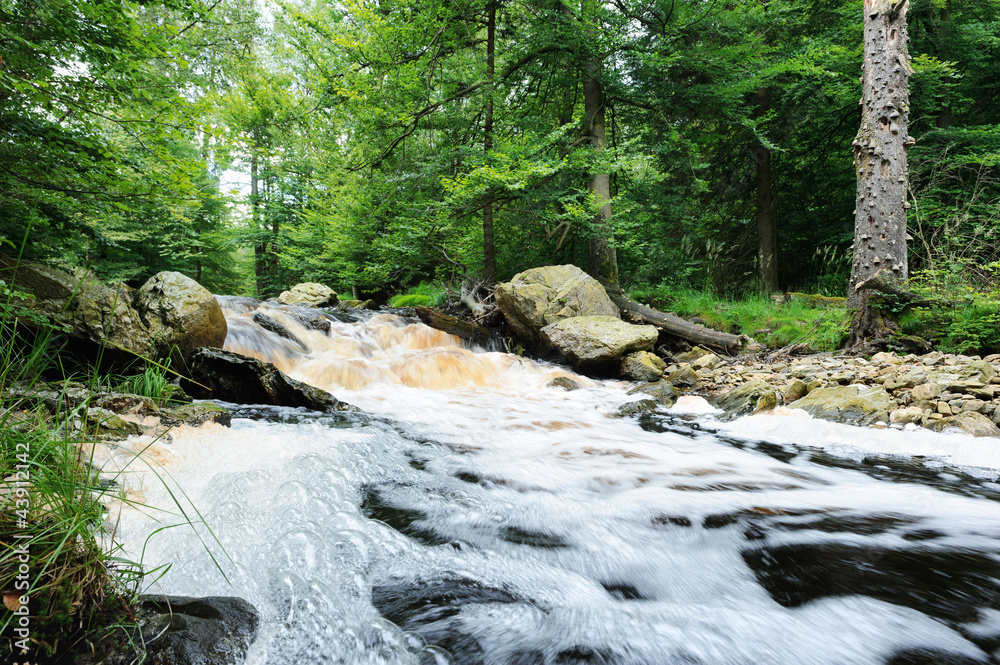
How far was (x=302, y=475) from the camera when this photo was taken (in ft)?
8.79

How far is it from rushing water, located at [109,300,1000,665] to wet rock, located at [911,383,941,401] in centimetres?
51

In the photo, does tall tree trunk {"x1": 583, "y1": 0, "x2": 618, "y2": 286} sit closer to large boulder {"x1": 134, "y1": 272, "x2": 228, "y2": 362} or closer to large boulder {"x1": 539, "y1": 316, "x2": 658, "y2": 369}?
large boulder {"x1": 539, "y1": 316, "x2": 658, "y2": 369}

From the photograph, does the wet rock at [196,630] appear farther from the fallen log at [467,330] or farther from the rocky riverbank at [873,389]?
the fallen log at [467,330]

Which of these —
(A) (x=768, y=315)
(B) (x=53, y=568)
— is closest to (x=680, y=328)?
(A) (x=768, y=315)

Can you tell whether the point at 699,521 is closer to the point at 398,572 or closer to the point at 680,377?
the point at 398,572

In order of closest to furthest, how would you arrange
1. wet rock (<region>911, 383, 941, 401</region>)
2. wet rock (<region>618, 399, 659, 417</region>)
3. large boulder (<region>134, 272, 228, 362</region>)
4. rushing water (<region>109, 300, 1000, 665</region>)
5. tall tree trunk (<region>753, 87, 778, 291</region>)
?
1. rushing water (<region>109, 300, 1000, 665</region>)
2. wet rock (<region>911, 383, 941, 401</region>)
3. large boulder (<region>134, 272, 228, 362</region>)
4. wet rock (<region>618, 399, 659, 417</region>)
5. tall tree trunk (<region>753, 87, 778, 291</region>)

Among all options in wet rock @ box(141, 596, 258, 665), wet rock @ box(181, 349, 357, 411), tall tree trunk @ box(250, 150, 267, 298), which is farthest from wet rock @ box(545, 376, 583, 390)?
tall tree trunk @ box(250, 150, 267, 298)

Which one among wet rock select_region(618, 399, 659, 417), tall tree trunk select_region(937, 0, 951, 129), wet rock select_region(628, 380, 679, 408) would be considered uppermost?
tall tree trunk select_region(937, 0, 951, 129)

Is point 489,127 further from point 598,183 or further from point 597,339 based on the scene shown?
point 597,339

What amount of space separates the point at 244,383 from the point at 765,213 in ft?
33.7

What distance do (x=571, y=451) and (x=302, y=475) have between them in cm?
214

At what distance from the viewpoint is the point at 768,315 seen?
7469mm

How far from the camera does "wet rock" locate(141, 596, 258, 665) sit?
1.11 metres

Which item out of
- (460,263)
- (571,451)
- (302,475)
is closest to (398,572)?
(302,475)
